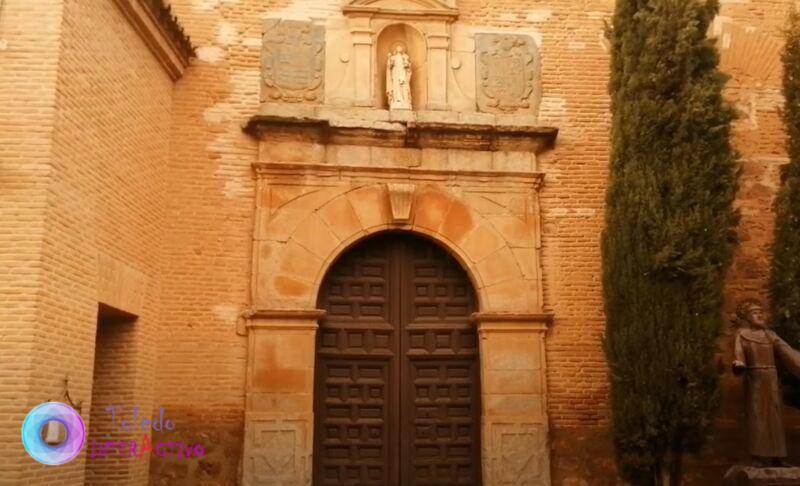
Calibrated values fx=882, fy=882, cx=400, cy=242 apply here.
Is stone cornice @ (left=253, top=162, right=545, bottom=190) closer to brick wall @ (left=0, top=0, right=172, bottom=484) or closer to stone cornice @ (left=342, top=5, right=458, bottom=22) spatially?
brick wall @ (left=0, top=0, right=172, bottom=484)

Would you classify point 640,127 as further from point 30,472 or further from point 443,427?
point 30,472

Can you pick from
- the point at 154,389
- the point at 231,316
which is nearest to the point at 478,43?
the point at 231,316

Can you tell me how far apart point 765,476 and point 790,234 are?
2.24m

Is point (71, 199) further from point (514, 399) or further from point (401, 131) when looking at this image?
point (514, 399)

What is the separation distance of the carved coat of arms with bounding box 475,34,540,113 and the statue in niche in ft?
2.42

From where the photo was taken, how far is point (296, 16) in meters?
8.98

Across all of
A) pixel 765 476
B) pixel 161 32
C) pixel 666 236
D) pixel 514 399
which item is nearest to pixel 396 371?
pixel 514 399

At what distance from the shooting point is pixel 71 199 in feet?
21.4

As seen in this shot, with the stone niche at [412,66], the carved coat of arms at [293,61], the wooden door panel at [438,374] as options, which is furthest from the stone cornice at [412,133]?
the wooden door panel at [438,374]

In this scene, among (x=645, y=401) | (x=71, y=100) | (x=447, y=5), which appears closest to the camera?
(x=71, y=100)

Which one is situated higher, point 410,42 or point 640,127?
point 410,42

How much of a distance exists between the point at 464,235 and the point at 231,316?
237cm

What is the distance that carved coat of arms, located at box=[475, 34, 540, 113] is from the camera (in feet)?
29.6

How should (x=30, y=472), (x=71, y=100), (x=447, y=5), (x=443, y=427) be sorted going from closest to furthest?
(x=30, y=472), (x=71, y=100), (x=443, y=427), (x=447, y=5)
